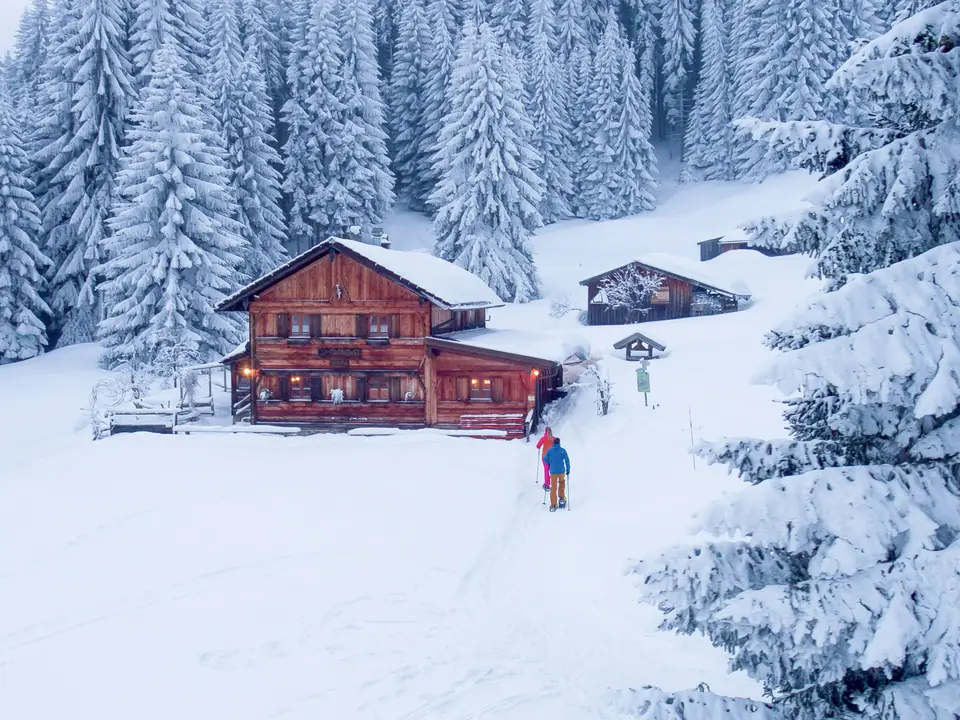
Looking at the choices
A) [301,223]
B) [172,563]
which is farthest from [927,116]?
[301,223]

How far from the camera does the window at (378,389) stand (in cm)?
2881

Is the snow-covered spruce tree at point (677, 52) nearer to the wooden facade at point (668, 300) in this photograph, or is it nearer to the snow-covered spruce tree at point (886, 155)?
the wooden facade at point (668, 300)

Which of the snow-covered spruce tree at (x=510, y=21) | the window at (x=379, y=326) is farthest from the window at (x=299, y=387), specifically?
the snow-covered spruce tree at (x=510, y=21)

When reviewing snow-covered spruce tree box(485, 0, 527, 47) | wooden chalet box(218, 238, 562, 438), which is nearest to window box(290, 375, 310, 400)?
wooden chalet box(218, 238, 562, 438)

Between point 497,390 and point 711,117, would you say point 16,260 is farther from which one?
point 711,117

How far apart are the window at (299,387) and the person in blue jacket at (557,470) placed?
15272 mm

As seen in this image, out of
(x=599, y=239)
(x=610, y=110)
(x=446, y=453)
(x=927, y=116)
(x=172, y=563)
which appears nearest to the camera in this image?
(x=927, y=116)

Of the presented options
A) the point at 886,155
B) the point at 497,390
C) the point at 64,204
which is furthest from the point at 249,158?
the point at 886,155

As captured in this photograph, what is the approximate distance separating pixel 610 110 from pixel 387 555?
60234mm

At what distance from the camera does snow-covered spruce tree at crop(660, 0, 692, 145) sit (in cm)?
7800

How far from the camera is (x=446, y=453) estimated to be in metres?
22.8

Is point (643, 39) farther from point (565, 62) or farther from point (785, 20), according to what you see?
point (785, 20)

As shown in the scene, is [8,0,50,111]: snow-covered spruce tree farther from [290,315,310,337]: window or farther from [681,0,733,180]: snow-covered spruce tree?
[681,0,733,180]: snow-covered spruce tree

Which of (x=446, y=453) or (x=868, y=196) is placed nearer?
(x=868, y=196)
